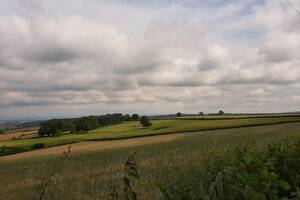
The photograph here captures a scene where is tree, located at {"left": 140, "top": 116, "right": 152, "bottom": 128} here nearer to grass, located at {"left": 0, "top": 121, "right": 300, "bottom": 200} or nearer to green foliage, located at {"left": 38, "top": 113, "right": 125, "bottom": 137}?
green foliage, located at {"left": 38, "top": 113, "right": 125, "bottom": 137}

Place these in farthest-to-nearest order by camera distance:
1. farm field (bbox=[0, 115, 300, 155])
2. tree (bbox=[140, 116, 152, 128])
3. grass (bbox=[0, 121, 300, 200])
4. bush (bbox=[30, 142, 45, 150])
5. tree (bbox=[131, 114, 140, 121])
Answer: tree (bbox=[131, 114, 140, 121])
tree (bbox=[140, 116, 152, 128])
farm field (bbox=[0, 115, 300, 155])
bush (bbox=[30, 142, 45, 150])
grass (bbox=[0, 121, 300, 200])

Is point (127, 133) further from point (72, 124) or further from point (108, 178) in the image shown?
point (108, 178)

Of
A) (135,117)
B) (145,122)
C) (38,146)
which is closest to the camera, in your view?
(38,146)

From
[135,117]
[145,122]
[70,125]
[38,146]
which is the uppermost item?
[135,117]

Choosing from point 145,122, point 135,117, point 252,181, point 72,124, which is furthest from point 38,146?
point 135,117

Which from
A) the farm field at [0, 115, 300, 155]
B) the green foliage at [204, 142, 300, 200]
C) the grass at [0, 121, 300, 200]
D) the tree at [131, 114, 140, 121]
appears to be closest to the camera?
the green foliage at [204, 142, 300, 200]

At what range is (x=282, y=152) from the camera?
5.71 m

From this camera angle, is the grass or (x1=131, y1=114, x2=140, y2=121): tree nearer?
the grass

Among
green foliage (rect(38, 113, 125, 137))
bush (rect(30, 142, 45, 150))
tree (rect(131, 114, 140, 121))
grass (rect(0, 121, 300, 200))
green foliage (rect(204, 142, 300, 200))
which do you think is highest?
tree (rect(131, 114, 140, 121))

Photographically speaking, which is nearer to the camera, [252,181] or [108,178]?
[252,181]

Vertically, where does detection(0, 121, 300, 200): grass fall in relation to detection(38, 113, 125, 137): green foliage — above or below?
below


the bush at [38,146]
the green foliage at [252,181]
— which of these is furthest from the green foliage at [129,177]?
the bush at [38,146]

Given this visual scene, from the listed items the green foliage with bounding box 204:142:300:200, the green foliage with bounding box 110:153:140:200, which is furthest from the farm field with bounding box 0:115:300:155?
the green foliage with bounding box 110:153:140:200

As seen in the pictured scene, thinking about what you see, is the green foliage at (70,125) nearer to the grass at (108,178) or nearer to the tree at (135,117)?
the tree at (135,117)
